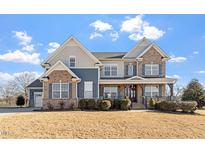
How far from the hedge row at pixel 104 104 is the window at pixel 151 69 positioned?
222 inches

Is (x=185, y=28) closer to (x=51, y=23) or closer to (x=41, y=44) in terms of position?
(x=51, y=23)

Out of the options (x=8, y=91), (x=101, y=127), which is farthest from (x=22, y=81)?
(x=101, y=127)

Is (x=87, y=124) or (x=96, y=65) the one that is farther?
(x=96, y=65)

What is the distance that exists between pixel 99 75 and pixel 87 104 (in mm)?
4411

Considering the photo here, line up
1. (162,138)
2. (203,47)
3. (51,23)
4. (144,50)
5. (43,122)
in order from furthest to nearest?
1. (144,50)
2. (203,47)
3. (43,122)
4. (51,23)
5. (162,138)

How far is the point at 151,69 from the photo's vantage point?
2503cm

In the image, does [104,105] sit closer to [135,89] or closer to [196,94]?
[135,89]

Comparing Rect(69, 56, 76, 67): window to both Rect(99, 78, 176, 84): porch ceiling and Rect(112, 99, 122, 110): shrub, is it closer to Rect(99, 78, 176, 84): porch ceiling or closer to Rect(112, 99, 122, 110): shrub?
Rect(99, 78, 176, 84): porch ceiling

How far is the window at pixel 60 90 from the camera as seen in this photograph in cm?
2141

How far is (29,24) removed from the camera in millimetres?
15289

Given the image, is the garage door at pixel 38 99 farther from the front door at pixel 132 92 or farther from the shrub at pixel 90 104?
the front door at pixel 132 92

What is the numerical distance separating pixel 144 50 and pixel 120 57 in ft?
7.73

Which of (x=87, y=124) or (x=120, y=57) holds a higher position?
(x=120, y=57)
